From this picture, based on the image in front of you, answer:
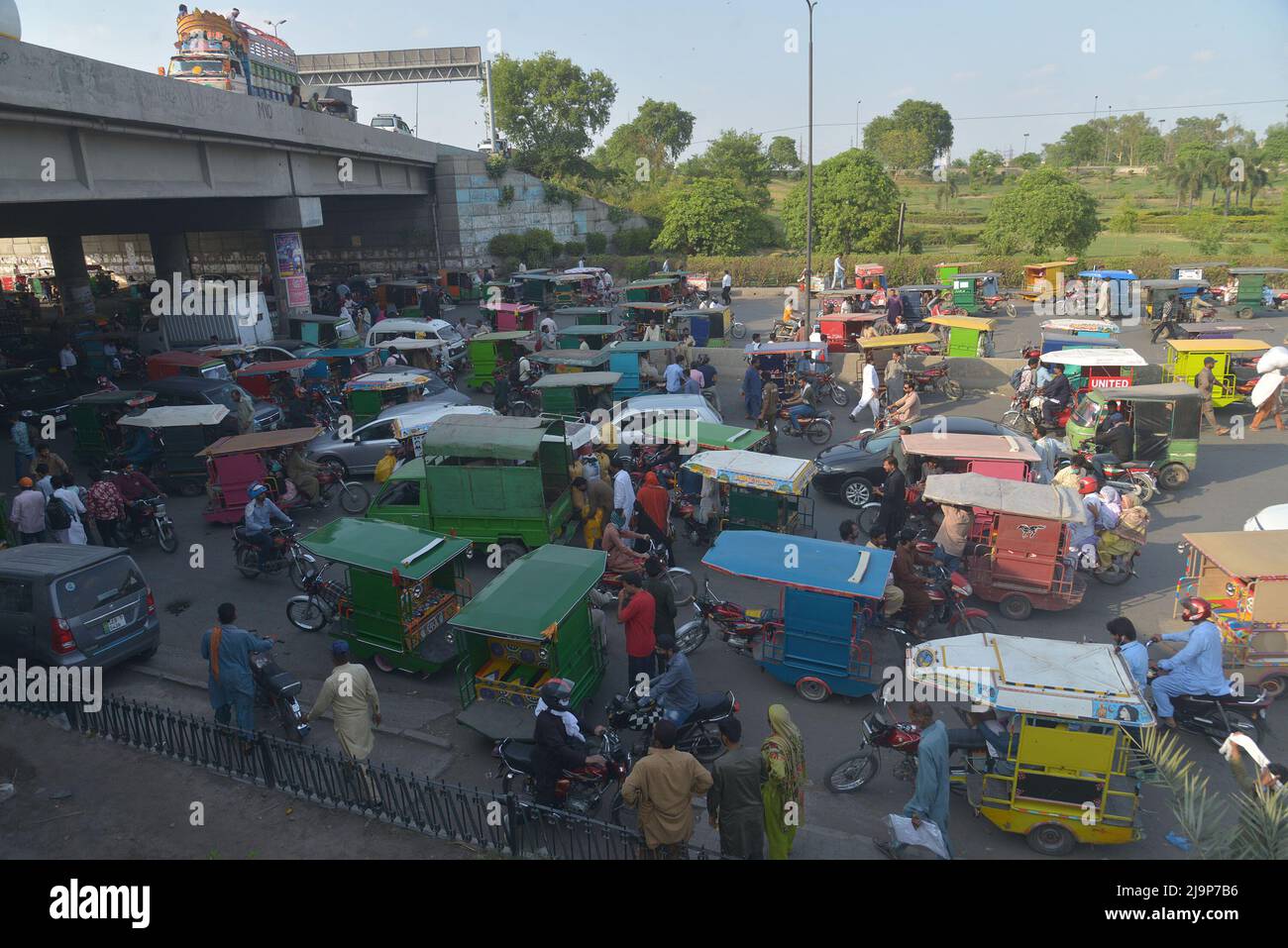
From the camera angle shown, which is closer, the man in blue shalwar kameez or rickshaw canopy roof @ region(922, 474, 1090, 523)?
the man in blue shalwar kameez

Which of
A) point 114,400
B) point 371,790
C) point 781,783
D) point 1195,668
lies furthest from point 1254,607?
point 114,400

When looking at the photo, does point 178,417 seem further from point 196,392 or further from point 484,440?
point 484,440

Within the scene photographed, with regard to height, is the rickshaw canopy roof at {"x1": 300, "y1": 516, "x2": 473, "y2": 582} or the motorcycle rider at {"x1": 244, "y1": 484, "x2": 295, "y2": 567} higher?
the rickshaw canopy roof at {"x1": 300, "y1": 516, "x2": 473, "y2": 582}

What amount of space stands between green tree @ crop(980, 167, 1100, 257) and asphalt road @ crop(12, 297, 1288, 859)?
27.5 m

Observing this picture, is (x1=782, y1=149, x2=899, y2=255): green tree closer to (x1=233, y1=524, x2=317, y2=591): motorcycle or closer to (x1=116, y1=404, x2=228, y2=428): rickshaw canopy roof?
(x1=116, y1=404, x2=228, y2=428): rickshaw canopy roof

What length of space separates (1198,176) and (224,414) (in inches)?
3216

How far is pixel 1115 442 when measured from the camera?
47.0ft

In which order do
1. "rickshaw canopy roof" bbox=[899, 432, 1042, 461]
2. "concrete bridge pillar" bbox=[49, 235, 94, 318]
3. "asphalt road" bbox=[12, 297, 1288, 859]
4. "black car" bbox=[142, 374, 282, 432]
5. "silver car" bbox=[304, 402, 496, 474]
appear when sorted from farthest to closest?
"concrete bridge pillar" bbox=[49, 235, 94, 318] → "black car" bbox=[142, 374, 282, 432] → "silver car" bbox=[304, 402, 496, 474] → "rickshaw canopy roof" bbox=[899, 432, 1042, 461] → "asphalt road" bbox=[12, 297, 1288, 859]

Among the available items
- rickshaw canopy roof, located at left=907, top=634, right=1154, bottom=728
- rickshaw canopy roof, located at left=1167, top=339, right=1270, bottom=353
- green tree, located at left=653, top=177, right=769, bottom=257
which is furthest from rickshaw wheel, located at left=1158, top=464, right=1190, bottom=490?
green tree, located at left=653, top=177, right=769, bottom=257

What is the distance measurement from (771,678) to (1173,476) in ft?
32.7

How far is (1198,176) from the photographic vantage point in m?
70.2

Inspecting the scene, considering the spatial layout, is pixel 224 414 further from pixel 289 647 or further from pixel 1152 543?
pixel 1152 543

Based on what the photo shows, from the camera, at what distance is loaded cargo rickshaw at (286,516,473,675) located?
29.7ft
